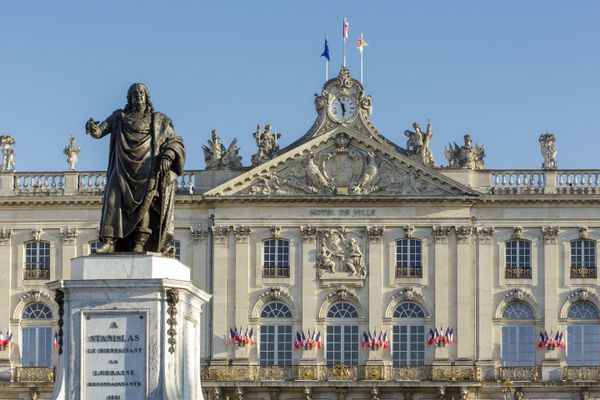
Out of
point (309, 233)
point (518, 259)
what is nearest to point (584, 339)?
point (518, 259)

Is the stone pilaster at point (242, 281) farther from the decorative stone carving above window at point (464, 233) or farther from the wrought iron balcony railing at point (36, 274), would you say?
the decorative stone carving above window at point (464, 233)

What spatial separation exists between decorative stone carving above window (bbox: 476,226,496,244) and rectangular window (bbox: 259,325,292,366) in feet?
25.8

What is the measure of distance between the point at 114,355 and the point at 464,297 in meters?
47.9

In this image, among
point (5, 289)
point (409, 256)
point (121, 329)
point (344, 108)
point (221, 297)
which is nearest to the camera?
point (121, 329)

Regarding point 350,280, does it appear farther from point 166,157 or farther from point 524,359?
point 166,157

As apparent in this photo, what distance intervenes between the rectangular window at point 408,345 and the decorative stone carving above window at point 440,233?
3.30 m

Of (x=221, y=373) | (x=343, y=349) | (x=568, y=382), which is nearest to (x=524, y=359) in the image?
(x=568, y=382)

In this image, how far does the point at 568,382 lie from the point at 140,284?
47572 mm

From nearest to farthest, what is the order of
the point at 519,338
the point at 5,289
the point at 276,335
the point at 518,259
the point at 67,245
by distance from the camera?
the point at 519,338 → the point at 276,335 → the point at 518,259 → the point at 5,289 → the point at 67,245

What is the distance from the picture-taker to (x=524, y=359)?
230ft

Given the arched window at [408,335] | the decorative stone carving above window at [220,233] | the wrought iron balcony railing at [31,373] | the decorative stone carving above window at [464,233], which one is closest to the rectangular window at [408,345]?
the arched window at [408,335]

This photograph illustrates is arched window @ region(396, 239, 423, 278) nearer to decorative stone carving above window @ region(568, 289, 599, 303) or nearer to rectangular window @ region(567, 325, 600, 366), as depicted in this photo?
decorative stone carving above window @ region(568, 289, 599, 303)

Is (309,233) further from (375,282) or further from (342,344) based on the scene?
(342,344)

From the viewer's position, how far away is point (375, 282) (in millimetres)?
70562
